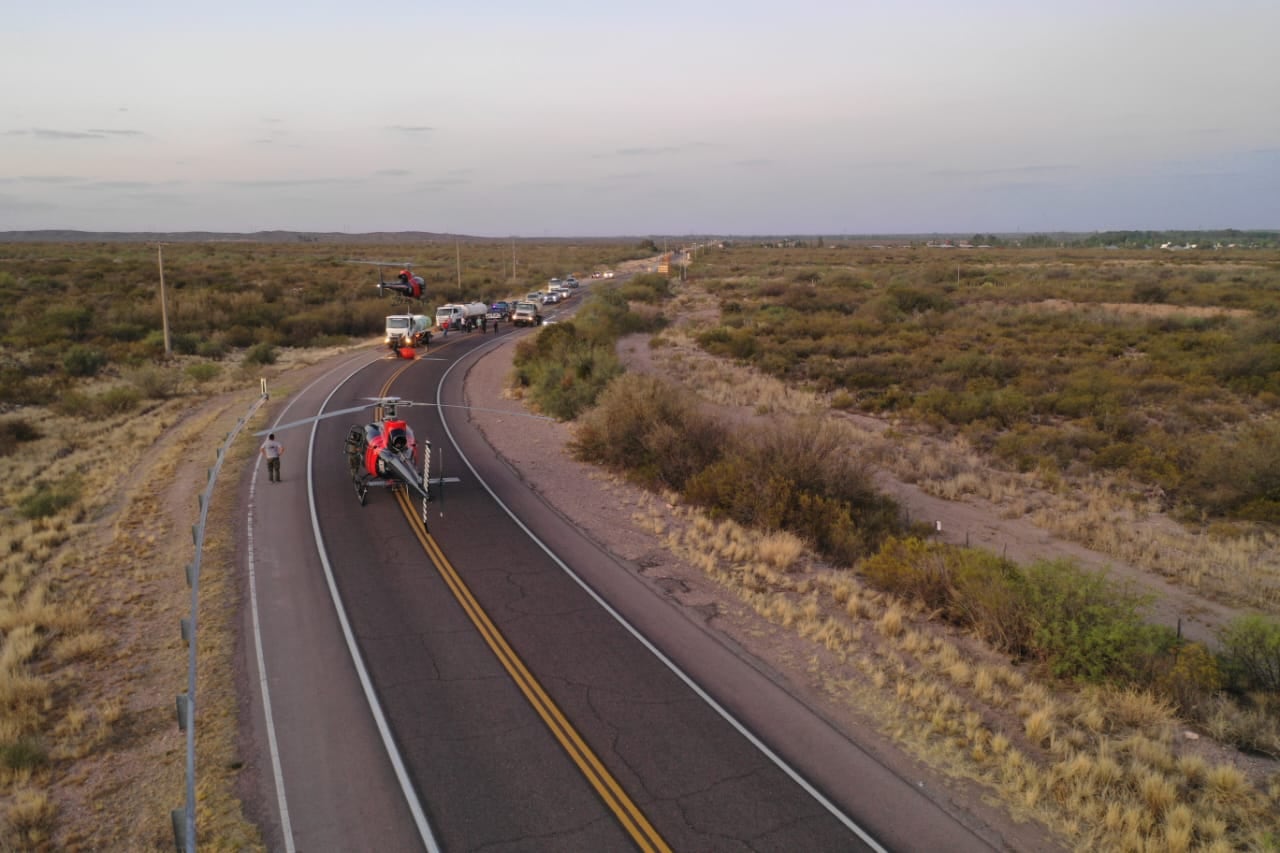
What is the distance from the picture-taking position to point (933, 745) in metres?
10.8

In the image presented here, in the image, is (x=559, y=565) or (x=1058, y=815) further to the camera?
(x=559, y=565)

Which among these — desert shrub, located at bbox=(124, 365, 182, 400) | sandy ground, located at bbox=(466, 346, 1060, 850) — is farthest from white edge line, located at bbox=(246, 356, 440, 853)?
desert shrub, located at bbox=(124, 365, 182, 400)

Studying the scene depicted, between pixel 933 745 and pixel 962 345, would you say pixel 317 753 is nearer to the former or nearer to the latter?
pixel 933 745

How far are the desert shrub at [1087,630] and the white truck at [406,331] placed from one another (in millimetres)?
39970

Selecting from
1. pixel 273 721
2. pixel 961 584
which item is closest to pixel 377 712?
pixel 273 721

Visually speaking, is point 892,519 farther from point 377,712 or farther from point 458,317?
point 458,317

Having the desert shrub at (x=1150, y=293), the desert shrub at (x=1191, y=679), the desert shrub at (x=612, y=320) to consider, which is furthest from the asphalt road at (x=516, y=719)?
the desert shrub at (x=1150, y=293)

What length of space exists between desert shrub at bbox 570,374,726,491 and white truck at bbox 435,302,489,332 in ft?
113

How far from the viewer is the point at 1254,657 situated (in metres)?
12.4

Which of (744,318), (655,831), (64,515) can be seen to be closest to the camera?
(655,831)

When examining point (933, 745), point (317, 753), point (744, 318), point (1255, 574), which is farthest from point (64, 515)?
point (744, 318)

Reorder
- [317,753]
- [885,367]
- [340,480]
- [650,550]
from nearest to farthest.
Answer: [317,753], [650,550], [340,480], [885,367]

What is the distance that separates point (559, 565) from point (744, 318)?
43318 mm

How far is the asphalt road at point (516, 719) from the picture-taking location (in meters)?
9.10
